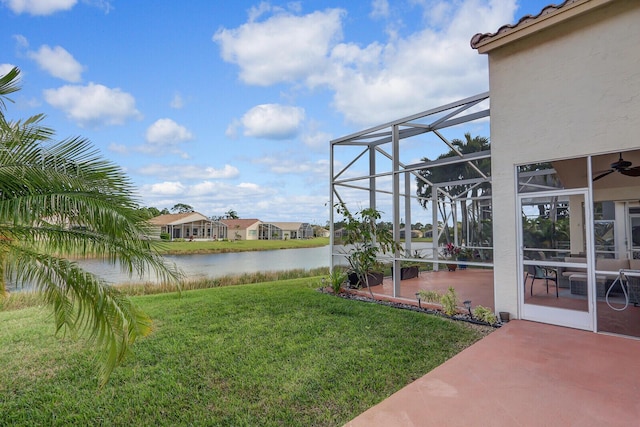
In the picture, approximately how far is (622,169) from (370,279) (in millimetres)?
6073

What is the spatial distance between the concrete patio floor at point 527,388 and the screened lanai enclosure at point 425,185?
2420 mm

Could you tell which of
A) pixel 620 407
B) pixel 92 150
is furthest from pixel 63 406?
pixel 620 407

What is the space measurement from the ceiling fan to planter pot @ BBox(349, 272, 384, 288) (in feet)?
18.9

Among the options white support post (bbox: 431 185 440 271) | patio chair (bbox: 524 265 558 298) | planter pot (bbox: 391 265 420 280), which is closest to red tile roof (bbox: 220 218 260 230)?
white support post (bbox: 431 185 440 271)

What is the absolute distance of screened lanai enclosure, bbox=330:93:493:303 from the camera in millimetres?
8156

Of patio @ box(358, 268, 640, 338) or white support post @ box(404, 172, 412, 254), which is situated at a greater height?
white support post @ box(404, 172, 412, 254)

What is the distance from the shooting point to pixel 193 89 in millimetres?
13336

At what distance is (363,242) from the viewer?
30.0ft

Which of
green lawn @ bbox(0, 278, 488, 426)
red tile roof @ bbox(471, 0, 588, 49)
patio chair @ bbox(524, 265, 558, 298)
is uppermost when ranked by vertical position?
red tile roof @ bbox(471, 0, 588, 49)

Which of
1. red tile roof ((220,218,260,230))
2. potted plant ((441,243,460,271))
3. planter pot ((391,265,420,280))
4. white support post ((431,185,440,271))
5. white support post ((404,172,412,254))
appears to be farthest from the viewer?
red tile roof ((220,218,260,230))

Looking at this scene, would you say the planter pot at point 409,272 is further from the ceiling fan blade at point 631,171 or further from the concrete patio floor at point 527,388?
the ceiling fan blade at point 631,171

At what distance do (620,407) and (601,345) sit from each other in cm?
205

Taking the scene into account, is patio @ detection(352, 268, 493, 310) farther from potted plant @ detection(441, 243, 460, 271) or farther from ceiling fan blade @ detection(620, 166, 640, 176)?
ceiling fan blade @ detection(620, 166, 640, 176)

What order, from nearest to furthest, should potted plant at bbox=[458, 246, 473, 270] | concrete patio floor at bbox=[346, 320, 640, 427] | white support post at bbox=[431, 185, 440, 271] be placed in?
concrete patio floor at bbox=[346, 320, 640, 427] → potted plant at bbox=[458, 246, 473, 270] → white support post at bbox=[431, 185, 440, 271]
